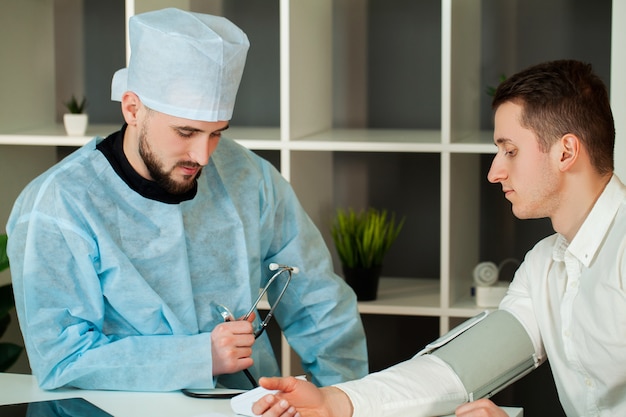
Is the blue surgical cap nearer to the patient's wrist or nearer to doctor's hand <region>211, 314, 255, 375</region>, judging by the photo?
doctor's hand <region>211, 314, 255, 375</region>

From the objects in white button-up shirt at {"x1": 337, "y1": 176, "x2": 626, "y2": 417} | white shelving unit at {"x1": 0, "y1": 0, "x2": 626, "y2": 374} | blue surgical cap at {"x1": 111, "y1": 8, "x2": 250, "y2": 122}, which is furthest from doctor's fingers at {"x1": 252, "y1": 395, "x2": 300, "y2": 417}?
white shelving unit at {"x1": 0, "y1": 0, "x2": 626, "y2": 374}

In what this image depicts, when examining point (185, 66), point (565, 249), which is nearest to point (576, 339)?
point (565, 249)

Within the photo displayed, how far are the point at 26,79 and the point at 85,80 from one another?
0.24 meters

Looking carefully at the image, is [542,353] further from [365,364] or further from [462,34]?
[462,34]

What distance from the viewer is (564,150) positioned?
1626mm

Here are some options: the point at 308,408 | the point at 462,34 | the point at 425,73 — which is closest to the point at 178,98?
the point at 308,408

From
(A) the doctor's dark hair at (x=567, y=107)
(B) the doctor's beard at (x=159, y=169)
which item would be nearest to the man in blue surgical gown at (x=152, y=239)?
(B) the doctor's beard at (x=159, y=169)

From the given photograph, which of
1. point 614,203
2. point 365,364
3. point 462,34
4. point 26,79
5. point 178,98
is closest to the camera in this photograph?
point 614,203

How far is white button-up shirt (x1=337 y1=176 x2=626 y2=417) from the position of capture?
5.12 feet

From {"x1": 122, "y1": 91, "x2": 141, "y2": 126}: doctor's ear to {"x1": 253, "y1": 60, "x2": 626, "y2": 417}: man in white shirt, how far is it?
677mm

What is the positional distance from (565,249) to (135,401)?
0.79 meters

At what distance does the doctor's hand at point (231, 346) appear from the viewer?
5.70 ft

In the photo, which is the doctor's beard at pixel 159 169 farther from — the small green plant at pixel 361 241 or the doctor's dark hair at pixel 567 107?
the small green plant at pixel 361 241

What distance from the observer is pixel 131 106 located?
1.88 m
